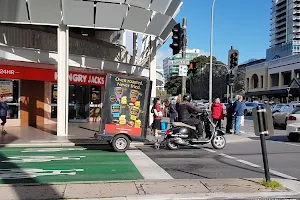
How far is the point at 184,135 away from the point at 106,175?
4.27 metres

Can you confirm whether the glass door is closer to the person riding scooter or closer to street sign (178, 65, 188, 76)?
street sign (178, 65, 188, 76)

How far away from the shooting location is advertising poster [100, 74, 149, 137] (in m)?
11.5

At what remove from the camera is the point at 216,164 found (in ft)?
30.6

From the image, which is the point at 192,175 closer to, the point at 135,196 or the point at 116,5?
the point at 135,196

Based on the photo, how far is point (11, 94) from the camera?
1938 centimetres

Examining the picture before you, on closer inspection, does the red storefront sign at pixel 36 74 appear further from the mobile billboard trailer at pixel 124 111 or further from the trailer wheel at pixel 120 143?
the trailer wheel at pixel 120 143

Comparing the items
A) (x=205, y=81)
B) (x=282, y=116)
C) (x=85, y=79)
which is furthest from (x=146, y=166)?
(x=205, y=81)

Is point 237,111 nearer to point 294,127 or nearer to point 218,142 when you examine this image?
point 294,127

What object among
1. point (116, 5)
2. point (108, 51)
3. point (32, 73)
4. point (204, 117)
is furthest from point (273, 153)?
point (108, 51)

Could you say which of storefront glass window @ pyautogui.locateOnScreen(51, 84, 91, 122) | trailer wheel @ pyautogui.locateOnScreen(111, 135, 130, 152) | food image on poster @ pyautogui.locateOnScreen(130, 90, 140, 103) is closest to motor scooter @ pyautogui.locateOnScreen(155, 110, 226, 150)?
trailer wheel @ pyautogui.locateOnScreen(111, 135, 130, 152)

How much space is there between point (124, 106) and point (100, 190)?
18.3 feet

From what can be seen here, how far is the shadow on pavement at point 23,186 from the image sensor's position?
587 cm

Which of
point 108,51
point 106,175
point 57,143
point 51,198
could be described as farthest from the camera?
point 108,51

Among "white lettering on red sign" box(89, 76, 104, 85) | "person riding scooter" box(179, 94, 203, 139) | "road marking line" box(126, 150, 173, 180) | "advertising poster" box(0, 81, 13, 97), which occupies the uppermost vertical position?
"white lettering on red sign" box(89, 76, 104, 85)
